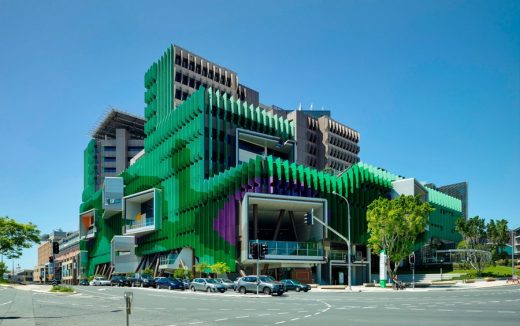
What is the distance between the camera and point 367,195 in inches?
3159

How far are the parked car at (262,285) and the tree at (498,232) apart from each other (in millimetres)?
53060

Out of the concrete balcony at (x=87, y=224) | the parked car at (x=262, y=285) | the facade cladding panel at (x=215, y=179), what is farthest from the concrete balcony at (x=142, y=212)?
the parked car at (x=262, y=285)

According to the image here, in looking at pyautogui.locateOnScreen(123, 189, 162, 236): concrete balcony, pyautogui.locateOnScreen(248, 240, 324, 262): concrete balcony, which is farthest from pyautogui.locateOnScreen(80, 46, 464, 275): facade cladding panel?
pyautogui.locateOnScreen(248, 240, 324, 262): concrete balcony

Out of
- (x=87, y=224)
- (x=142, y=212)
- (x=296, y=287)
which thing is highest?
(x=142, y=212)

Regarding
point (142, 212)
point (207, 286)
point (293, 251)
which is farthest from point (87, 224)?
point (207, 286)

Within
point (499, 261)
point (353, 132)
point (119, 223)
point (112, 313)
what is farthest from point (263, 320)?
point (353, 132)

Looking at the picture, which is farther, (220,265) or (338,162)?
(338,162)

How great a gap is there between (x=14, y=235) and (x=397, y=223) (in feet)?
169

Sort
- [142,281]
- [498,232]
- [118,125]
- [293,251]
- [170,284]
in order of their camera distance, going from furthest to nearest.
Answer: [118,125], [498,232], [293,251], [142,281], [170,284]

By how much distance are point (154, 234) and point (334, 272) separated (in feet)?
103

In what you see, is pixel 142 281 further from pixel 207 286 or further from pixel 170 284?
pixel 207 286

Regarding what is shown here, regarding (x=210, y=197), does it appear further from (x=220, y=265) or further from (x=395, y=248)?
(x=395, y=248)

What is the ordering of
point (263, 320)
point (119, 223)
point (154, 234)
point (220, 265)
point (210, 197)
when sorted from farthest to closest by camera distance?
point (119, 223), point (154, 234), point (210, 197), point (220, 265), point (263, 320)

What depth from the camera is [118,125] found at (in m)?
152
